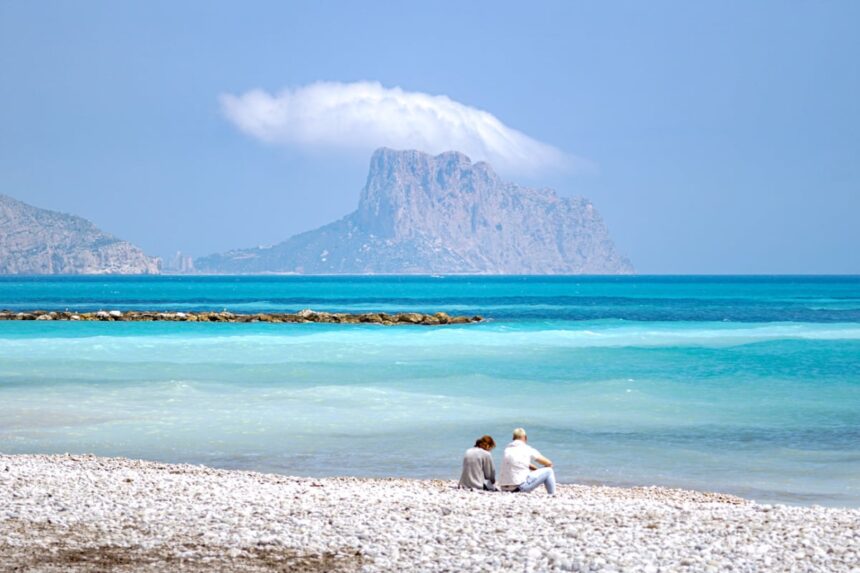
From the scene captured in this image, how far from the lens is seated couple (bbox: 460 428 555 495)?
515 inches

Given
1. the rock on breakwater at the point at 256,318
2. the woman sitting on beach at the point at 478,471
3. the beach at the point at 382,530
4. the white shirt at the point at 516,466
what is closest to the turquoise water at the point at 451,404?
the woman sitting on beach at the point at 478,471

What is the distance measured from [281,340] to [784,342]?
21.6 metres

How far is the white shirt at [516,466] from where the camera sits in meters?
13.1

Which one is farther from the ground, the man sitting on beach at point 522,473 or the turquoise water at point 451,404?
the man sitting on beach at point 522,473

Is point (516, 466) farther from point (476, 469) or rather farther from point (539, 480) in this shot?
point (476, 469)

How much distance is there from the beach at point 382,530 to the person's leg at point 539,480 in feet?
0.39

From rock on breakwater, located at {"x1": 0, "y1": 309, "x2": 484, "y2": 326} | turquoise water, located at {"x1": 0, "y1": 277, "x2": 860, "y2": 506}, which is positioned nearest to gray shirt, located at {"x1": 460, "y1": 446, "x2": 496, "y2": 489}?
turquoise water, located at {"x1": 0, "y1": 277, "x2": 860, "y2": 506}

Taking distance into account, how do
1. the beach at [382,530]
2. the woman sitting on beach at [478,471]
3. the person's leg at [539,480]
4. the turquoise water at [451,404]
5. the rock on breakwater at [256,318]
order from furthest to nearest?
the rock on breakwater at [256,318]
the turquoise water at [451,404]
the woman sitting on beach at [478,471]
the person's leg at [539,480]
the beach at [382,530]

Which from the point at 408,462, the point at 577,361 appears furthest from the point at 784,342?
the point at 408,462

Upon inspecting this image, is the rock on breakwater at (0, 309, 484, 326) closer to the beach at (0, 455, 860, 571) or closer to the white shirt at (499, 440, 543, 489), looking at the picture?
the white shirt at (499, 440, 543, 489)

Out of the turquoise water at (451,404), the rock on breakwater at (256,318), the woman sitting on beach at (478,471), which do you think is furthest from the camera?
the rock on breakwater at (256,318)

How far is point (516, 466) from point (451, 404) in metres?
10.7

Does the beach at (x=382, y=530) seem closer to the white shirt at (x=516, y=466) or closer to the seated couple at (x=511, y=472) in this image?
the seated couple at (x=511, y=472)

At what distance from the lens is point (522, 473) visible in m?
13.2
